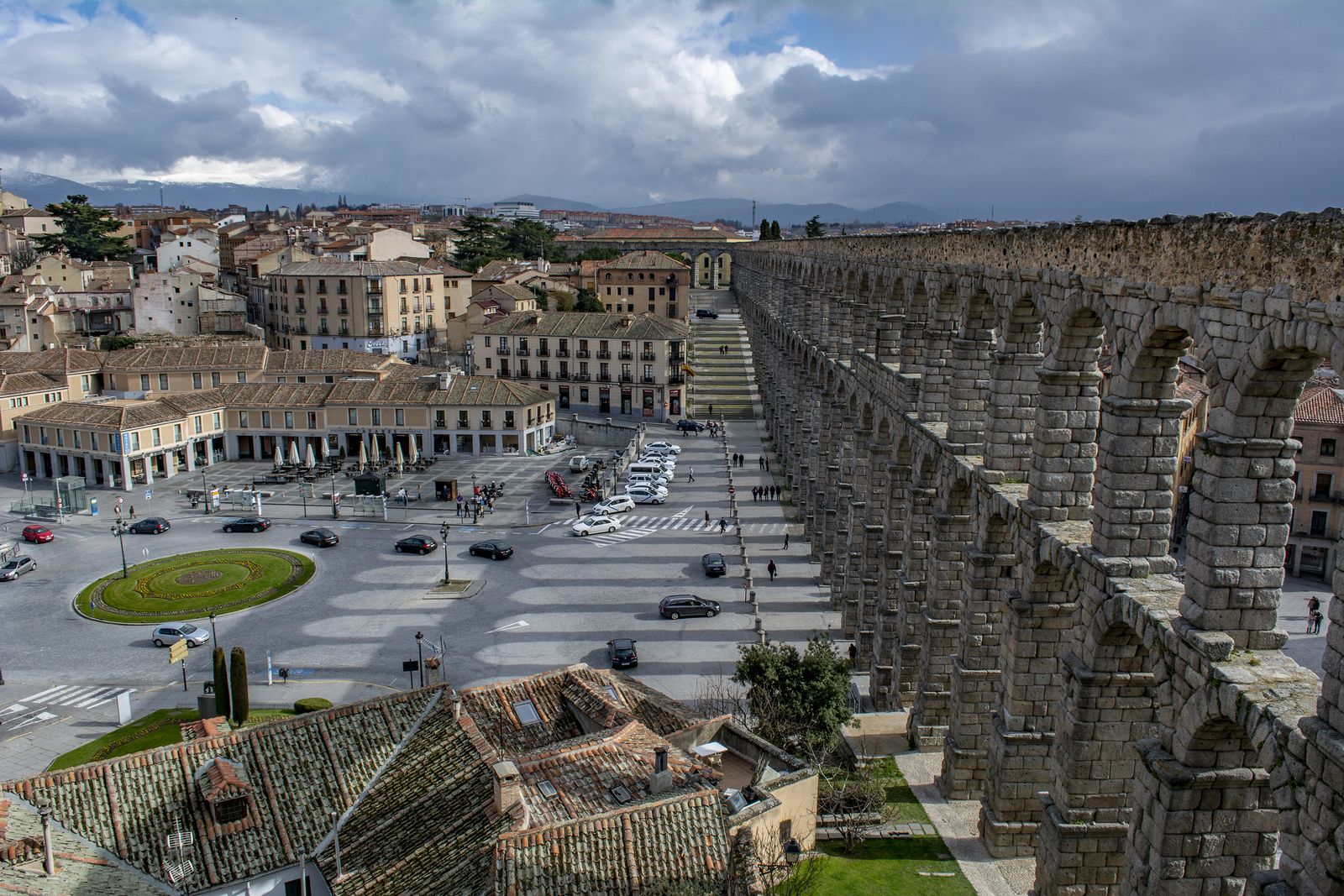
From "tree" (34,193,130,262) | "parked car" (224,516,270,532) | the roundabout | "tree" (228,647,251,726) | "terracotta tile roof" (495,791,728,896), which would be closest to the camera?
"terracotta tile roof" (495,791,728,896)

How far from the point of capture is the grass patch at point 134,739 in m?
30.8

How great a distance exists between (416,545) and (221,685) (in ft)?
65.4

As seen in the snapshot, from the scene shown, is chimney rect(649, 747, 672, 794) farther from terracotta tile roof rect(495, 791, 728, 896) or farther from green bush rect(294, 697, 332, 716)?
green bush rect(294, 697, 332, 716)

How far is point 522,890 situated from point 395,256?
115 metres

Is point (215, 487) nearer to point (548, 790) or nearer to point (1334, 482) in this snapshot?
point (548, 790)

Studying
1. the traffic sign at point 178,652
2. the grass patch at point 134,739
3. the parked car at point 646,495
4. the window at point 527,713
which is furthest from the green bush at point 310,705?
the parked car at point 646,495

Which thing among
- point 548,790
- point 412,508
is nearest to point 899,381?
point 548,790

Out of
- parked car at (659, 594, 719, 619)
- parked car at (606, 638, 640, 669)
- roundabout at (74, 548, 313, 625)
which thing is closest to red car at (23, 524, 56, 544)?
roundabout at (74, 548, 313, 625)

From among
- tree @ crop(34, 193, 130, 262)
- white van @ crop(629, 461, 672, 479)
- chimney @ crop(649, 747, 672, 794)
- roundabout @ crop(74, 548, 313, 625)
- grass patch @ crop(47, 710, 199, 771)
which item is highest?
tree @ crop(34, 193, 130, 262)

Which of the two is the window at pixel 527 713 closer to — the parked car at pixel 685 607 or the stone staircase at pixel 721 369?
the parked car at pixel 685 607

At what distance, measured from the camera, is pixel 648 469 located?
67312 mm

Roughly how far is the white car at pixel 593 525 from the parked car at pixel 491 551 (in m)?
4.61

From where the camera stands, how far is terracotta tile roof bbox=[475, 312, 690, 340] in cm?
8606

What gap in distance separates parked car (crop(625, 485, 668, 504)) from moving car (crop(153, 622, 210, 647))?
2723 centimetres
